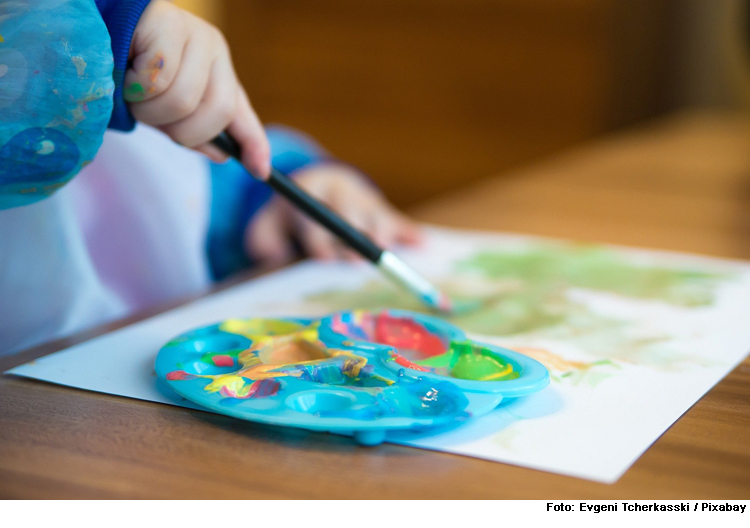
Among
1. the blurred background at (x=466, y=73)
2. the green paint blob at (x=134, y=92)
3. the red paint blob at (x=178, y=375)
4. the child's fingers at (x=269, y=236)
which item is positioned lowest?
the red paint blob at (x=178, y=375)

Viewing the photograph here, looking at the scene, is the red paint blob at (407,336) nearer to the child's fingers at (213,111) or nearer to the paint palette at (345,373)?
the paint palette at (345,373)

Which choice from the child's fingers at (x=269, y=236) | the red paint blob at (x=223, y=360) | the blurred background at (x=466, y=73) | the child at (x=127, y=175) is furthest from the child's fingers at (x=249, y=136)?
the blurred background at (x=466, y=73)

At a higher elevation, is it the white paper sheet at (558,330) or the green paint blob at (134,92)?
the green paint blob at (134,92)

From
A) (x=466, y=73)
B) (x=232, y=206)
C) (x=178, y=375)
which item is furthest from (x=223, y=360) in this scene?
(x=466, y=73)

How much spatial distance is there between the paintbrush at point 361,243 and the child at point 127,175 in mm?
35

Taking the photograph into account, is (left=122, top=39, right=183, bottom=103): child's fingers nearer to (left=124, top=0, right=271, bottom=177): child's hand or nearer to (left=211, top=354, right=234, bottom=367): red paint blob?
(left=124, top=0, right=271, bottom=177): child's hand

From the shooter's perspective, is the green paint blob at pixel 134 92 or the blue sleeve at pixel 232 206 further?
the blue sleeve at pixel 232 206

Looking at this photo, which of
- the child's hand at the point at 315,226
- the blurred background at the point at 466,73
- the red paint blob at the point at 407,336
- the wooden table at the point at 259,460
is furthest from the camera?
the blurred background at the point at 466,73

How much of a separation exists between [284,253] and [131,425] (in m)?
0.34

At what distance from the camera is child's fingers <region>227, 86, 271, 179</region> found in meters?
0.38

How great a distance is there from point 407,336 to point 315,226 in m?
0.23

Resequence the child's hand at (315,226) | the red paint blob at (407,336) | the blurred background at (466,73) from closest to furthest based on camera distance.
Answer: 1. the red paint blob at (407,336)
2. the child's hand at (315,226)
3. the blurred background at (466,73)

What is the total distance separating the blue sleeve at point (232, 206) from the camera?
0.66 metres

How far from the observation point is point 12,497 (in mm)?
234
